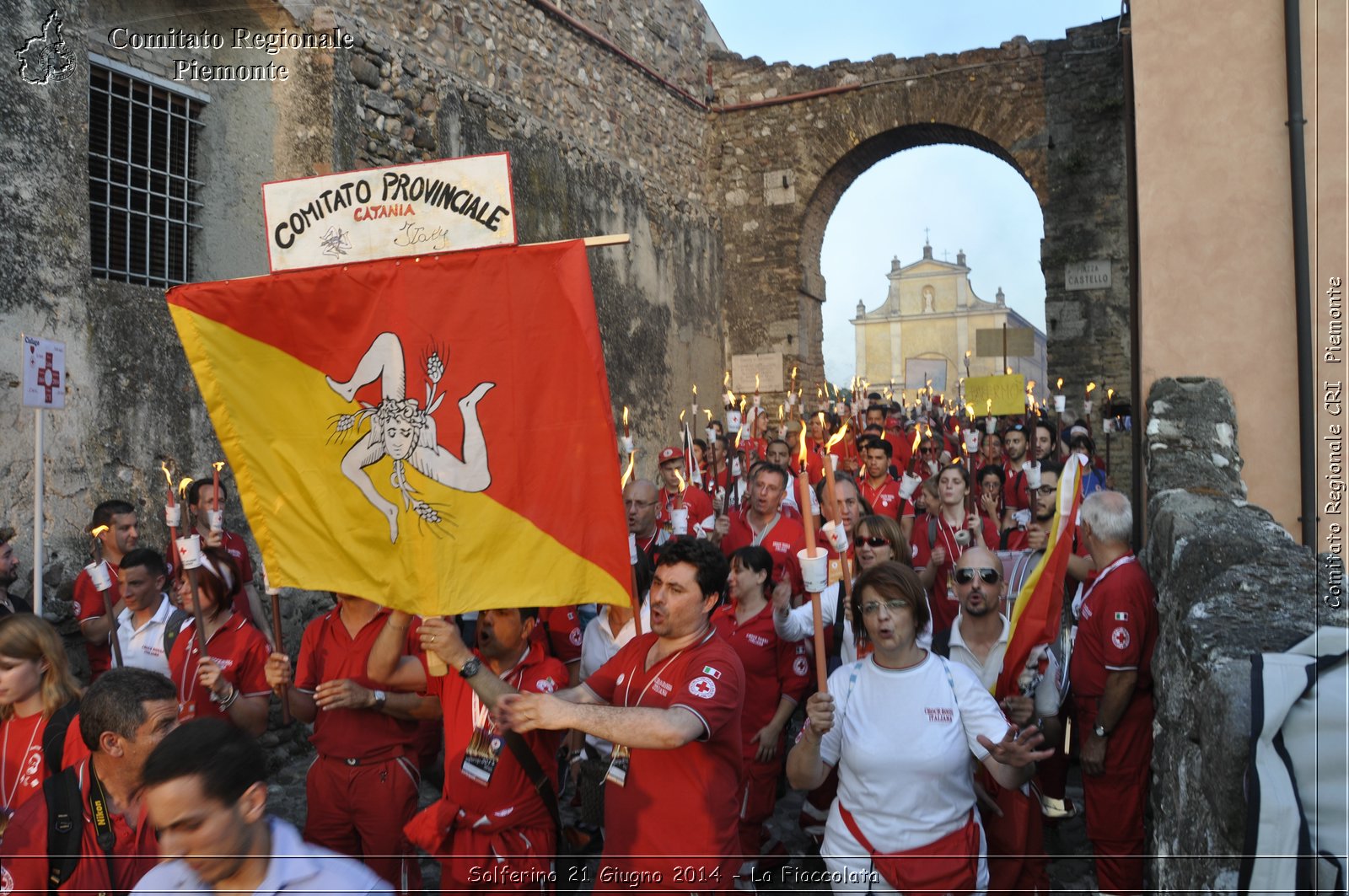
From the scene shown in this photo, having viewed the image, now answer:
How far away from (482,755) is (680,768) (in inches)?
29.9

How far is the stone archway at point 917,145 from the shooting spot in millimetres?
14844

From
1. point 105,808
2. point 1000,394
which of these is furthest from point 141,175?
point 1000,394

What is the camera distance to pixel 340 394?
13.2ft

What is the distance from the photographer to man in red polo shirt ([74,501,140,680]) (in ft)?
19.6

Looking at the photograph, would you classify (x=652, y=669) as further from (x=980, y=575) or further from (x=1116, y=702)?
(x=1116, y=702)

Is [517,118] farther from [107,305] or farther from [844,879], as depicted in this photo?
[844,879]

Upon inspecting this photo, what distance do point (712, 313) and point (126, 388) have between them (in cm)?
1067

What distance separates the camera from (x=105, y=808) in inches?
129

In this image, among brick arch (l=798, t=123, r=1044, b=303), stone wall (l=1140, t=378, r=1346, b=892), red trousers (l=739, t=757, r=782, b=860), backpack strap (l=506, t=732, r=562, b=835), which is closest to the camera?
stone wall (l=1140, t=378, r=1346, b=892)

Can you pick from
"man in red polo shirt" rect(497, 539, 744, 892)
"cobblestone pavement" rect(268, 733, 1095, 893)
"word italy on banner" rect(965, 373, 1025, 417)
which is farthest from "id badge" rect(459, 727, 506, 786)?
"word italy on banner" rect(965, 373, 1025, 417)

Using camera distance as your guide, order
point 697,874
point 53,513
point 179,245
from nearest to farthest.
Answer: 1. point 697,874
2. point 53,513
3. point 179,245

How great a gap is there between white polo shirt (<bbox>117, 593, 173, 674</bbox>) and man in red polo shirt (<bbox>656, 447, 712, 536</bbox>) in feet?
10.0

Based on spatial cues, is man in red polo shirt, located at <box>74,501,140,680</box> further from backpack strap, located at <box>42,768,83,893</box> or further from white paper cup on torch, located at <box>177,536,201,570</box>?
backpack strap, located at <box>42,768,83,893</box>

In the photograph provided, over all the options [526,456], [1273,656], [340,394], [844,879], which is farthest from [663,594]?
[1273,656]
